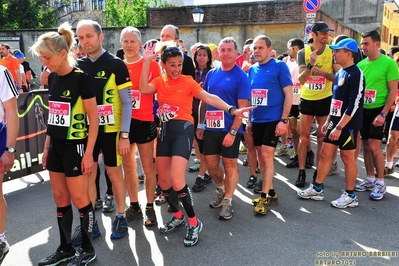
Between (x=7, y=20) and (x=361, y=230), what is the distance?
32.5 meters

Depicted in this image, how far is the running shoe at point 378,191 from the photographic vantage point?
4.57 metres

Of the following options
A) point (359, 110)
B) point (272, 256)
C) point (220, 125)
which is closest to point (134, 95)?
point (220, 125)

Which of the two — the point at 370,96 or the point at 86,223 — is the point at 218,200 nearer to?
the point at 86,223

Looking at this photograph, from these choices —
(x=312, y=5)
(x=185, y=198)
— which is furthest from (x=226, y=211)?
(x=312, y=5)

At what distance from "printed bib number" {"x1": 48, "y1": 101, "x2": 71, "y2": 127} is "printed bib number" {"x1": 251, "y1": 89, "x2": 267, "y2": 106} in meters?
2.30

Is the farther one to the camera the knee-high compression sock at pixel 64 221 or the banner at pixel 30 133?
the banner at pixel 30 133

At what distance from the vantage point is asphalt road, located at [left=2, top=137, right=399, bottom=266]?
3.16 m

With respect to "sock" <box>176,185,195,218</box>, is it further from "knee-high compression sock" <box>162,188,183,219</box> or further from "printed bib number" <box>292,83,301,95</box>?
"printed bib number" <box>292,83,301,95</box>

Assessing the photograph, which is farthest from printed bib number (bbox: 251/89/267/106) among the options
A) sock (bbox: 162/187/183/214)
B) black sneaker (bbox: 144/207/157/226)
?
black sneaker (bbox: 144/207/157/226)

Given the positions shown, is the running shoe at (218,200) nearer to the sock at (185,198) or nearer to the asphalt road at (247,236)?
the asphalt road at (247,236)

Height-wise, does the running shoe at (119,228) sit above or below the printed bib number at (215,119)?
below

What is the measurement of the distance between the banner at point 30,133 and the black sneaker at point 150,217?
2434 millimetres

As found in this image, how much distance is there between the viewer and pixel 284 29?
14.9m

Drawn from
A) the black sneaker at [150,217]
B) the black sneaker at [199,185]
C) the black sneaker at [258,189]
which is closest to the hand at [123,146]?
the black sneaker at [150,217]
